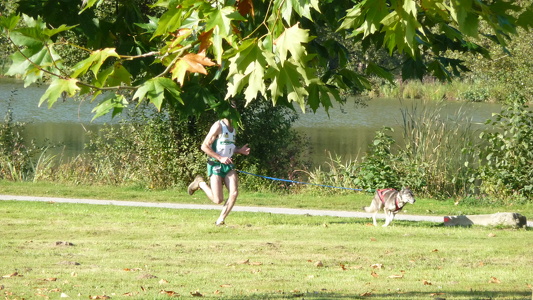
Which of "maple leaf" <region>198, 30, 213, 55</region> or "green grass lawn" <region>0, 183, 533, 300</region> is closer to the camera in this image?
"maple leaf" <region>198, 30, 213, 55</region>

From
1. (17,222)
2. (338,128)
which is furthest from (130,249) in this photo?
(338,128)

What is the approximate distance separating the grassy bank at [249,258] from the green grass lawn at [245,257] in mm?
12

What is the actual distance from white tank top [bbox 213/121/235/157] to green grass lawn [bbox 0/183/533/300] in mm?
1129

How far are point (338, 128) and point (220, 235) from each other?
24930mm

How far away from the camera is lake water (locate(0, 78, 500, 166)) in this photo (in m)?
29.1

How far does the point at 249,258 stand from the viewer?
8656 mm

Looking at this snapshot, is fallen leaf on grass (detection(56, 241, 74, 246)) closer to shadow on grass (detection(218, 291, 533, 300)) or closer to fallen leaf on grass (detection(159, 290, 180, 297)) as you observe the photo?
fallen leaf on grass (detection(159, 290, 180, 297))

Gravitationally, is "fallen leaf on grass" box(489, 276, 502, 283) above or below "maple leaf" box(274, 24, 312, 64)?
below

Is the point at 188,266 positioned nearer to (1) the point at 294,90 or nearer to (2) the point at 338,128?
(1) the point at 294,90

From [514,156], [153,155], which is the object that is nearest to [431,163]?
[514,156]

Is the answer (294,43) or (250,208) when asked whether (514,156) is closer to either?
(250,208)

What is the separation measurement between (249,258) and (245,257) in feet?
0.24

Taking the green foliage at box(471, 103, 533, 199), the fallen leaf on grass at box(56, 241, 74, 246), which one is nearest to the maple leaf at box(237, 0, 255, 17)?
the fallen leaf on grass at box(56, 241, 74, 246)

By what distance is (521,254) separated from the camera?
31.0 feet
